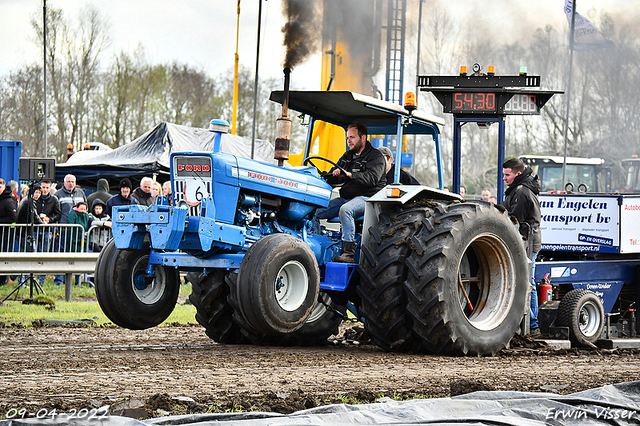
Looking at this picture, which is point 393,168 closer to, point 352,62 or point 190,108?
point 352,62

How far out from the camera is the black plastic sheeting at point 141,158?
18375mm

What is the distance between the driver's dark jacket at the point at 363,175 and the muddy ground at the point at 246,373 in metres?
1.50

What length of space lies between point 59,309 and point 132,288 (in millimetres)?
4968

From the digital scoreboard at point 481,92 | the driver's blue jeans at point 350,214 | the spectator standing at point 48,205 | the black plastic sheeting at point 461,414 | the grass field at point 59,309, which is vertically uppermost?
the digital scoreboard at point 481,92

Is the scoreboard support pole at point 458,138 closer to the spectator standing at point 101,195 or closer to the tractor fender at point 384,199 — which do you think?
the tractor fender at point 384,199

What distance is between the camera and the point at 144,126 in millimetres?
35906

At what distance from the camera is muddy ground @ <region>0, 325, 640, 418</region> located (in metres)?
4.37

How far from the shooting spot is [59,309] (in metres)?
11.1

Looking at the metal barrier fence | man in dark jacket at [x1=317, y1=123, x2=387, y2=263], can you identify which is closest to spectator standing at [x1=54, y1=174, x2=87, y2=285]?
the metal barrier fence

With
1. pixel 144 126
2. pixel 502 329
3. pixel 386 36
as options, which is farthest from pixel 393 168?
pixel 144 126

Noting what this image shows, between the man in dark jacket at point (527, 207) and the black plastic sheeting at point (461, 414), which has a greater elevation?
the man in dark jacket at point (527, 207)

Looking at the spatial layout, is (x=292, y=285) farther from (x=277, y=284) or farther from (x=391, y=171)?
(x=391, y=171)

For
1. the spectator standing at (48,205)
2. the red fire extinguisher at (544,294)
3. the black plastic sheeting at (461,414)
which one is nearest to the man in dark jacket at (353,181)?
the red fire extinguisher at (544,294)

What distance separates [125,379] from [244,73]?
106 feet
